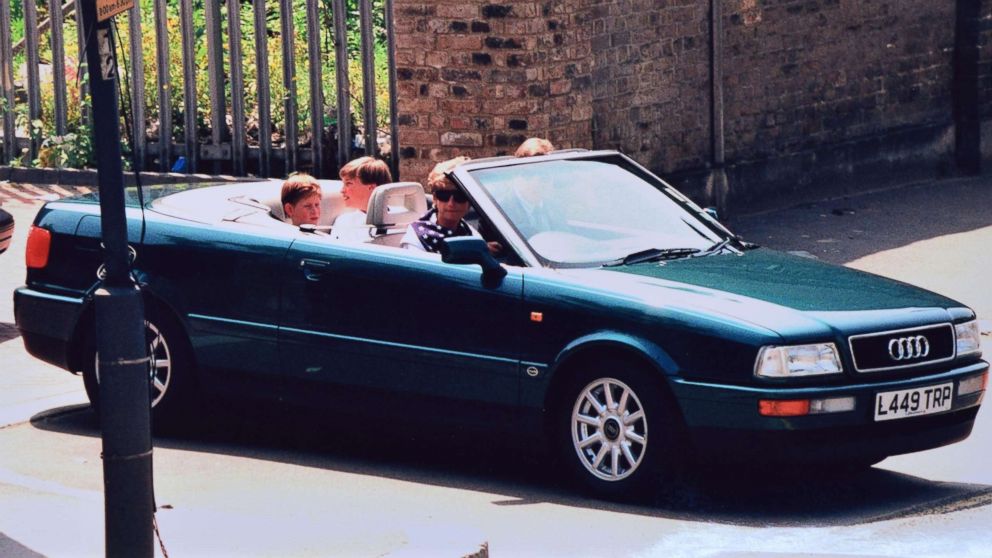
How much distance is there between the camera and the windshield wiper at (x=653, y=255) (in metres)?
8.15

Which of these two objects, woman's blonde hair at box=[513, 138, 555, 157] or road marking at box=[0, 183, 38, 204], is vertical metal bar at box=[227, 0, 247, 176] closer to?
road marking at box=[0, 183, 38, 204]

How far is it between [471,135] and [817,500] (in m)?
6.24

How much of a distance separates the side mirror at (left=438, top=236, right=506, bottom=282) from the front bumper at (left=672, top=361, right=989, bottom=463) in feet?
3.13

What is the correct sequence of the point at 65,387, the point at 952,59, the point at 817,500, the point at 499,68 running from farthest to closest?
the point at 952,59 → the point at 499,68 → the point at 65,387 → the point at 817,500

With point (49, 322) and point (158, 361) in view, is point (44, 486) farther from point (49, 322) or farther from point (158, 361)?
point (49, 322)

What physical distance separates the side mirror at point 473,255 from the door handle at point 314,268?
2.09 ft

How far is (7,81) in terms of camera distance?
51.7 feet

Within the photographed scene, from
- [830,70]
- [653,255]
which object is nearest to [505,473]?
[653,255]

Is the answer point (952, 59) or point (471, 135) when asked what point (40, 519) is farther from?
point (952, 59)

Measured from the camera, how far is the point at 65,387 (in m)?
10.0

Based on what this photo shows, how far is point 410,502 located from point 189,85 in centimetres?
804

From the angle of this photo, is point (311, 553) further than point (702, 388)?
No

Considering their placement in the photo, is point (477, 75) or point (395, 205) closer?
point (395, 205)

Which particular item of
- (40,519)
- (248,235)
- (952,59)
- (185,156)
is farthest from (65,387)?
(952,59)
